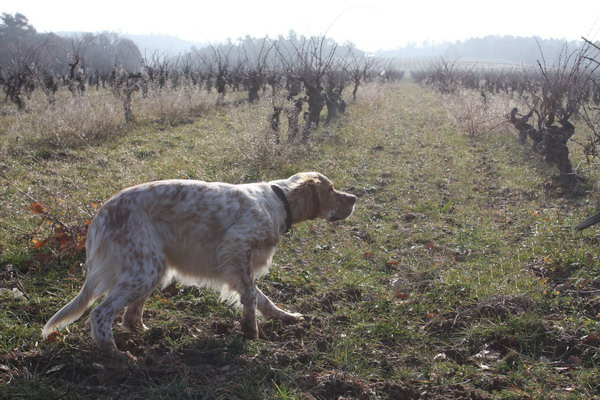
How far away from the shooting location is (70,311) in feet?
9.68

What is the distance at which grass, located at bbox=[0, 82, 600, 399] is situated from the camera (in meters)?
2.74

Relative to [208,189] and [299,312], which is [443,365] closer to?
[299,312]

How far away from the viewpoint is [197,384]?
267cm

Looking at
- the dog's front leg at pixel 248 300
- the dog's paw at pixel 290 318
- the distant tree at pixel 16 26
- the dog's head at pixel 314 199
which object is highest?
the distant tree at pixel 16 26

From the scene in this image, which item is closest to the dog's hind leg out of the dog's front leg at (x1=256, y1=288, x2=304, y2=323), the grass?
the grass

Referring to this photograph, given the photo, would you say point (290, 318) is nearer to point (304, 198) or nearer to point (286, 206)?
point (286, 206)

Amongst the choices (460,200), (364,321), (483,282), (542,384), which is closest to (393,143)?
(460,200)

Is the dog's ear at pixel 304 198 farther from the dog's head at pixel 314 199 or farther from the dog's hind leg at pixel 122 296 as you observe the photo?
the dog's hind leg at pixel 122 296

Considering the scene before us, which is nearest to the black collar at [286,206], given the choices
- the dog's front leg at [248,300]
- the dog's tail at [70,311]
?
the dog's front leg at [248,300]

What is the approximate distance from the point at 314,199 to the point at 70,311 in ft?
6.52

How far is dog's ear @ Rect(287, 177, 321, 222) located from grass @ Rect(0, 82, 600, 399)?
70 cm

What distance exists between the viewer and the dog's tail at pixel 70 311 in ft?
9.54

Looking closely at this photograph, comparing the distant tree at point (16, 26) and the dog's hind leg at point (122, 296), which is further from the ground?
the distant tree at point (16, 26)

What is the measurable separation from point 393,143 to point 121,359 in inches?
407
